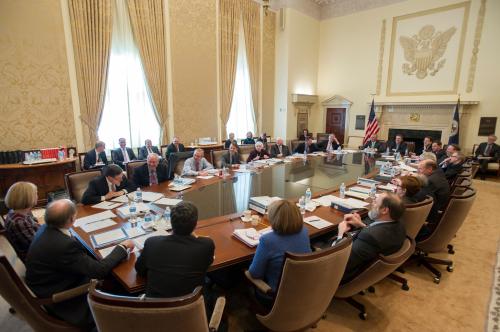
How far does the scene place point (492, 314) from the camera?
2.30 meters

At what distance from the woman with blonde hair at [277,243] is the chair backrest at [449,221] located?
1860mm

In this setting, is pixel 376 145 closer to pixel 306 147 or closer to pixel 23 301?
pixel 306 147

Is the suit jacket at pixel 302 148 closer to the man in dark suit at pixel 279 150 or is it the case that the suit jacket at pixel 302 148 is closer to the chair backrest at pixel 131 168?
the man in dark suit at pixel 279 150

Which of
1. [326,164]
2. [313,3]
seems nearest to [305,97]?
[313,3]

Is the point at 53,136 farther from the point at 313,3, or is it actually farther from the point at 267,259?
the point at 313,3

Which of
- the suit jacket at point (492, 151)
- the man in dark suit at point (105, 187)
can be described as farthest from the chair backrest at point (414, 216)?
the suit jacket at point (492, 151)

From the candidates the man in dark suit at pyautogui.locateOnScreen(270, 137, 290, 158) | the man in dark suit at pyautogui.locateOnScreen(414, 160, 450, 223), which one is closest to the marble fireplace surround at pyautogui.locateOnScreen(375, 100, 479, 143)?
the man in dark suit at pyautogui.locateOnScreen(270, 137, 290, 158)

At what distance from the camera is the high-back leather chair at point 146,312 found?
3.44 ft

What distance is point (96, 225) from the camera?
7.39ft

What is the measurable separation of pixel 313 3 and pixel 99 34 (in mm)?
7697

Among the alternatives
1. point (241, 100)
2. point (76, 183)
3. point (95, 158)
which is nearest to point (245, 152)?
point (95, 158)

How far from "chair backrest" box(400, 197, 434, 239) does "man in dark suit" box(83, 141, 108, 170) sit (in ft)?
17.1

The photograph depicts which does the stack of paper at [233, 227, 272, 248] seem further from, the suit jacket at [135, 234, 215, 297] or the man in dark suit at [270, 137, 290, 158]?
the man in dark suit at [270, 137, 290, 158]

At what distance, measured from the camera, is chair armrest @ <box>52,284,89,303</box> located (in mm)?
1534
